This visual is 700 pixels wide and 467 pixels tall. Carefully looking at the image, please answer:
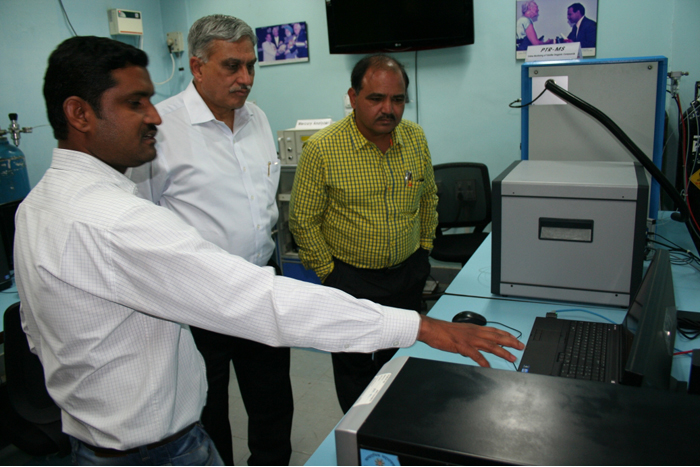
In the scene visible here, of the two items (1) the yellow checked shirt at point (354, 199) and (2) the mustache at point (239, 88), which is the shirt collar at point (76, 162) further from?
(1) the yellow checked shirt at point (354, 199)

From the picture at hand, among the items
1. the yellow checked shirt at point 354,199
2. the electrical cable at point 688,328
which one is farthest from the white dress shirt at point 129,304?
the yellow checked shirt at point 354,199

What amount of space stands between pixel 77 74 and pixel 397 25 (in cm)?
273

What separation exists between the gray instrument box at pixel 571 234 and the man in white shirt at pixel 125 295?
69 cm

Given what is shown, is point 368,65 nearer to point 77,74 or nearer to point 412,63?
point 77,74

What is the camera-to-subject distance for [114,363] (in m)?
0.85

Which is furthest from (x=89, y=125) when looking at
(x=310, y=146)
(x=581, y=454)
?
(x=310, y=146)

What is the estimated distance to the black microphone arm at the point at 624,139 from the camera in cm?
151

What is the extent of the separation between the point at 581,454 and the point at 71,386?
31.8 inches

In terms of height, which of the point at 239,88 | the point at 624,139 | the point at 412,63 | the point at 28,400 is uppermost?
the point at 412,63

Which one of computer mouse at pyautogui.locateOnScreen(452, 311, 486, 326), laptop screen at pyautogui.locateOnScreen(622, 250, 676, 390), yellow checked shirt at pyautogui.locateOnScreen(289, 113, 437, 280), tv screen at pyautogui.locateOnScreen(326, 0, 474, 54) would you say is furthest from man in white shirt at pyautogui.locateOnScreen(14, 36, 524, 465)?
tv screen at pyautogui.locateOnScreen(326, 0, 474, 54)

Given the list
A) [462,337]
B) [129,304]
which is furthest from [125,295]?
[462,337]

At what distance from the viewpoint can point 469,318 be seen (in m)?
1.37

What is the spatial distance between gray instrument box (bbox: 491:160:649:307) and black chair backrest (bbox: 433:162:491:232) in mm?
1376

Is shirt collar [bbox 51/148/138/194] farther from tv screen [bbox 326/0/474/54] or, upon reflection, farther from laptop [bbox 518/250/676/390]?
tv screen [bbox 326/0/474/54]
